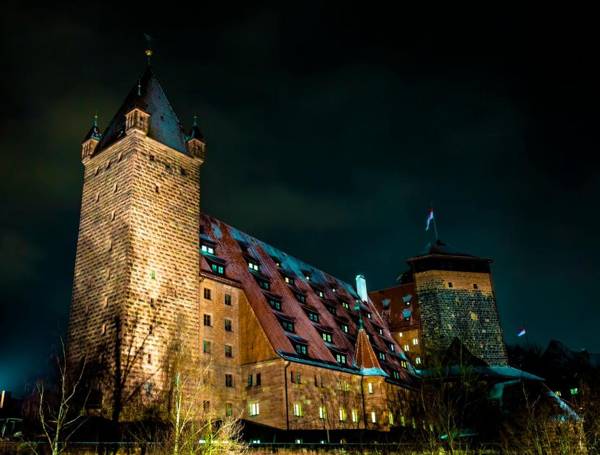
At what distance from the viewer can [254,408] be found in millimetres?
39281

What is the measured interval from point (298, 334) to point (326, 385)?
4060 mm

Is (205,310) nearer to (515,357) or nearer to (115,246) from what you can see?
(115,246)

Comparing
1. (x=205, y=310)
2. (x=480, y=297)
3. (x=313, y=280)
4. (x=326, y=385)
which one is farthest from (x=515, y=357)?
(x=205, y=310)

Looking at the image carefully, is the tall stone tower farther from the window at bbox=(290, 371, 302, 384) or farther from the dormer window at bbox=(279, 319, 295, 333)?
the window at bbox=(290, 371, 302, 384)

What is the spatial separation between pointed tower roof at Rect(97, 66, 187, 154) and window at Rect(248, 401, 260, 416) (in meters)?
17.9

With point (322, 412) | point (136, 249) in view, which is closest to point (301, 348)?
point (322, 412)

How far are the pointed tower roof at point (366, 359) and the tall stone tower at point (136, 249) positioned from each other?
15409 millimetres

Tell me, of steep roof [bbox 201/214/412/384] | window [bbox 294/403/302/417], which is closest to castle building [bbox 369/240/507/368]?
steep roof [bbox 201/214/412/384]

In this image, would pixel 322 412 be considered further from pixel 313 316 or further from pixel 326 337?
pixel 313 316

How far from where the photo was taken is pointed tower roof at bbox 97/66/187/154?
40.8 metres

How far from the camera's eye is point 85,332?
35.3 meters

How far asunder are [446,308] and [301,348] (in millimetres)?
32154

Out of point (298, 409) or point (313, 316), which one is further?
point (313, 316)

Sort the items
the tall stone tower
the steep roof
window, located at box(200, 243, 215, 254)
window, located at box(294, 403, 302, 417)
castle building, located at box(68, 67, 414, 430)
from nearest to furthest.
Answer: the tall stone tower, castle building, located at box(68, 67, 414, 430), window, located at box(294, 403, 302, 417), the steep roof, window, located at box(200, 243, 215, 254)
